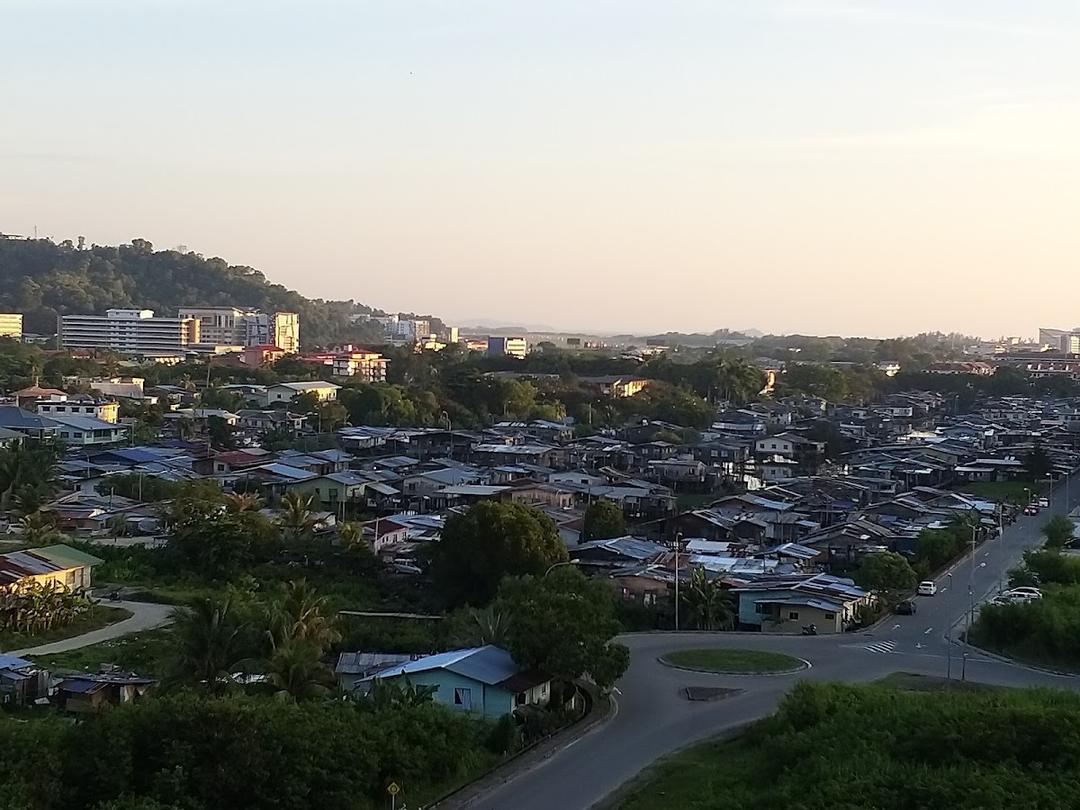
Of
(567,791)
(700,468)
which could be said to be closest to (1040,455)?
(700,468)

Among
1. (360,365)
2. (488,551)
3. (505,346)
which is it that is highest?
(505,346)

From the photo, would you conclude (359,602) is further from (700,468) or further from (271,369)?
(271,369)

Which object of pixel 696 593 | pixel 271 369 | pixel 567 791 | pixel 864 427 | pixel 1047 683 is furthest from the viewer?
pixel 271 369

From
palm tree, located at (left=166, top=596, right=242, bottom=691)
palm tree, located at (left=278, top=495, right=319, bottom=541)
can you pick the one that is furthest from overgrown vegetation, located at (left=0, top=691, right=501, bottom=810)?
palm tree, located at (left=278, top=495, right=319, bottom=541)

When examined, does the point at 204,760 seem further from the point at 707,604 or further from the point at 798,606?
the point at 798,606

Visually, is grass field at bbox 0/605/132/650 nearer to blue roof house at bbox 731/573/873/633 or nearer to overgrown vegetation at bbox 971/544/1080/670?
blue roof house at bbox 731/573/873/633

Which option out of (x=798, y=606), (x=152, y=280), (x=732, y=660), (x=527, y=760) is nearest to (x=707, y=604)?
Answer: (x=798, y=606)

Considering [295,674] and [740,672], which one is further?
[740,672]
